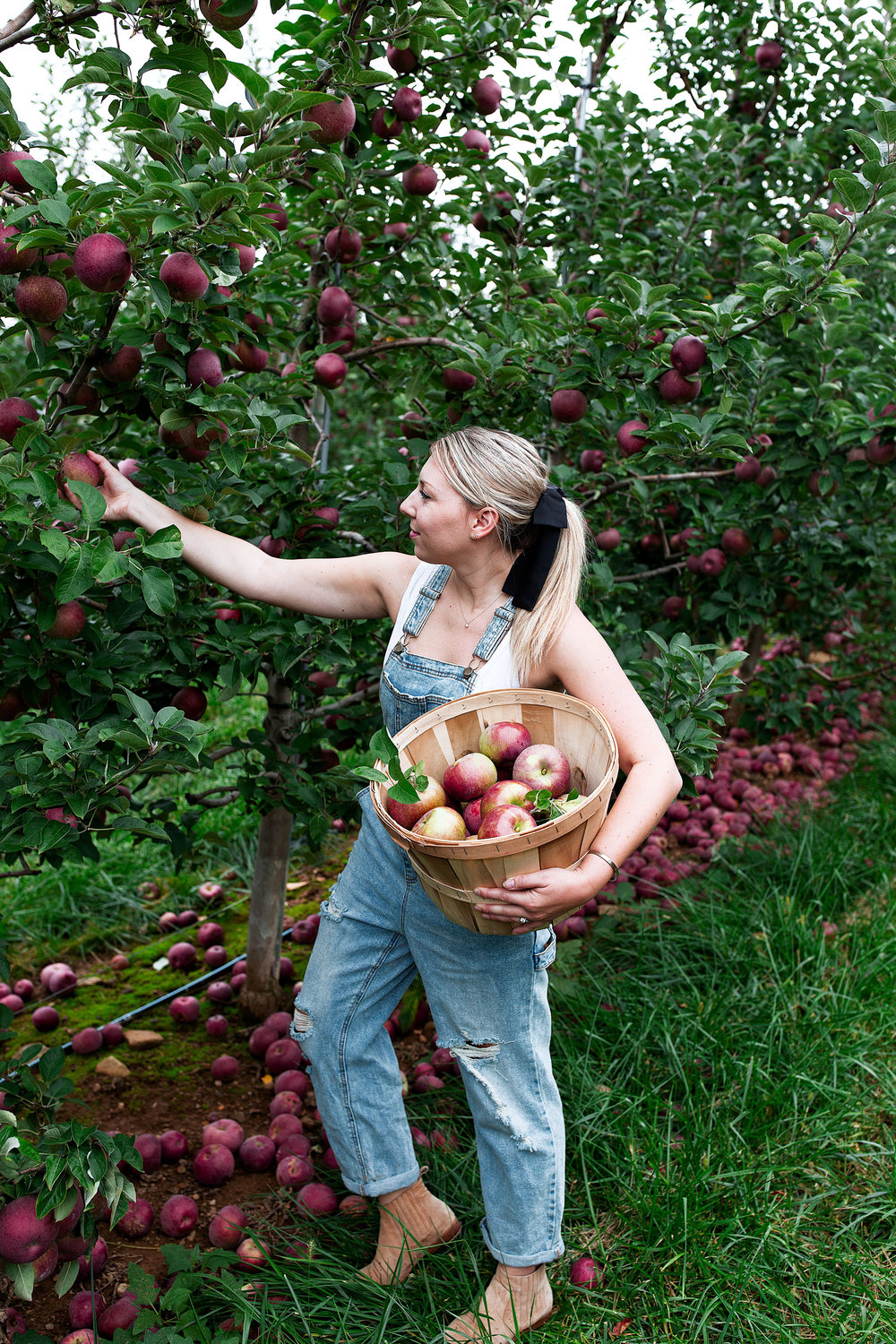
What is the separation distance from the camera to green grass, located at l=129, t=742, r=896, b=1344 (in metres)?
1.87

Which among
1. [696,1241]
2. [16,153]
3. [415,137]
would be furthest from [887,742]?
[16,153]

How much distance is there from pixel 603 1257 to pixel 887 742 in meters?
3.47

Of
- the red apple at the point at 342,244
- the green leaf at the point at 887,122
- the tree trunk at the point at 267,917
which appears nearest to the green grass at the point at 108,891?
the tree trunk at the point at 267,917

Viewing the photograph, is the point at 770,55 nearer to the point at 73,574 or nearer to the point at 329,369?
the point at 329,369

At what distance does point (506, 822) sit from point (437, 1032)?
522mm

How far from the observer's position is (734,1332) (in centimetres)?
183

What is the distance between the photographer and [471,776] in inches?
63.3

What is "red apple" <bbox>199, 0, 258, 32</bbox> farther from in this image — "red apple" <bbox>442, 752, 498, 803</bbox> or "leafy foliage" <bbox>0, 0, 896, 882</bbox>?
"red apple" <bbox>442, 752, 498, 803</bbox>

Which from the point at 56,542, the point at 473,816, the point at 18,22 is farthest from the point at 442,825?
the point at 18,22

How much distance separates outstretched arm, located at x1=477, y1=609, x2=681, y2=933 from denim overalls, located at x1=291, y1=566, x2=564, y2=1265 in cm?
15

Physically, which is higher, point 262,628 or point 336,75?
point 336,75

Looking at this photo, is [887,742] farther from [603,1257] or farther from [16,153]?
[16,153]

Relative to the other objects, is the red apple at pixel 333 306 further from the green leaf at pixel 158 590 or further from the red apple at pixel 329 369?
the green leaf at pixel 158 590

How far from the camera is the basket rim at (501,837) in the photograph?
132 centimetres
